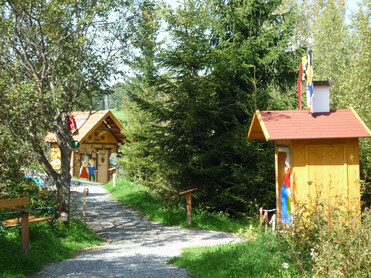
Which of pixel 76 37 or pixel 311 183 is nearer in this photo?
pixel 311 183

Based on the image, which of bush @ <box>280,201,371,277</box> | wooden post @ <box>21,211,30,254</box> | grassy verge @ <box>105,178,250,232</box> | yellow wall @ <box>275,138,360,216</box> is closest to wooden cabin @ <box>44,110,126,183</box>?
grassy verge @ <box>105,178,250,232</box>

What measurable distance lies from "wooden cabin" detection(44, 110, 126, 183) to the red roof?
1902 cm

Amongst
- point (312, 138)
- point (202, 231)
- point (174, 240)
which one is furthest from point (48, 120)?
point (312, 138)

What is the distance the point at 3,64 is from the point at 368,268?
10.3 meters

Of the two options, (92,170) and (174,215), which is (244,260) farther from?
(92,170)

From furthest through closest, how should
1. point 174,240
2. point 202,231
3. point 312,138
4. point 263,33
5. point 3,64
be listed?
point 263,33 → point 202,231 → point 174,240 → point 3,64 → point 312,138

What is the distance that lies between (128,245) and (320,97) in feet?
22.5

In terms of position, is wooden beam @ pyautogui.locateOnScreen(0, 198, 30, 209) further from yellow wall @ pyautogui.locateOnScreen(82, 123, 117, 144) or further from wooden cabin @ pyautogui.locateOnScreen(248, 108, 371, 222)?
yellow wall @ pyautogui.locateOnScreen(82, 123, 117, 144)

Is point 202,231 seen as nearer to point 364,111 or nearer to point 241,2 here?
point 364,111

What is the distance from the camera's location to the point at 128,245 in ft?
38.9

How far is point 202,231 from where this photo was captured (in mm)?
13273

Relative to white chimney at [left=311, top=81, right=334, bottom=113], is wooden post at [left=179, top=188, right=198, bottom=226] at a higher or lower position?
lower

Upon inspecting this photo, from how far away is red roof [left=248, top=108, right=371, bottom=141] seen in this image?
30.2 feet

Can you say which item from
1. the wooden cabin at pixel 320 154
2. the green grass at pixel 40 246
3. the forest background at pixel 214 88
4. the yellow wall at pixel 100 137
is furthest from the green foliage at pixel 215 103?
the yellow wall at pixel 100 137
